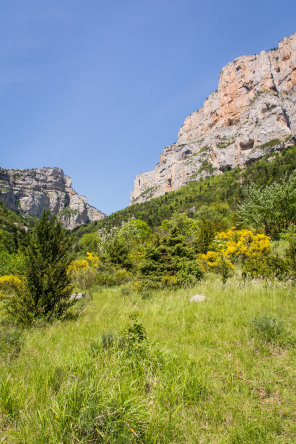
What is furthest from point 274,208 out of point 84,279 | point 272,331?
point 272,331

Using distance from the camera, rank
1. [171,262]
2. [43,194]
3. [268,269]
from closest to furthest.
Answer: [268,269]
[171,262]
[43,194]

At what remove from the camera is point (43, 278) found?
4.70 metres

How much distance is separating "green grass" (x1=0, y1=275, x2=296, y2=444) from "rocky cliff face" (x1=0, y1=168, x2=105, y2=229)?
13837 centimetres

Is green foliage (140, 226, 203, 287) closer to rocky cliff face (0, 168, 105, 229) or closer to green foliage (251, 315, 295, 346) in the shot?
green foliage (251, 315, 295, 346)

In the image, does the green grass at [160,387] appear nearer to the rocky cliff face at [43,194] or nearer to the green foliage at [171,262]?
the green foliage at [171,262]

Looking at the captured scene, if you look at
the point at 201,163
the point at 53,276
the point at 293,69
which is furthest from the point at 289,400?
the point at 293,69

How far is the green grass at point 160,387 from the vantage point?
4.62 feet

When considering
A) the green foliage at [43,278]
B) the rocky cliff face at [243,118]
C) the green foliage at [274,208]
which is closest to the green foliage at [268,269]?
the green foliage at [43,278]

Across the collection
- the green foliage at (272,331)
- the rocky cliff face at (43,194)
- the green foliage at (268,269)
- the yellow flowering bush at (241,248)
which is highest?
the rocky cliff face at (43,194)

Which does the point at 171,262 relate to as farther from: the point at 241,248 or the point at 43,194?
the point at 43,194

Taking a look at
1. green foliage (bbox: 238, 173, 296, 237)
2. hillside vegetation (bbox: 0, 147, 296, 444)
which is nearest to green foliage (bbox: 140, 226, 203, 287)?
hillside vegetation (bbox: 0, 147, 296, 444)

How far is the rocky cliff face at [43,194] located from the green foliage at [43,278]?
442ft

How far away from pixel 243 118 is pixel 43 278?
442ft

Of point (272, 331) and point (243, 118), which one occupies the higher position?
point (243, 118)
